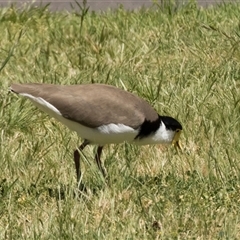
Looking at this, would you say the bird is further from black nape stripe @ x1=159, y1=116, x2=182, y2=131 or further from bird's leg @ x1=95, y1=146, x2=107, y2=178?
black nape stripe @ x1=159, y1=116, x2=182, y2=131

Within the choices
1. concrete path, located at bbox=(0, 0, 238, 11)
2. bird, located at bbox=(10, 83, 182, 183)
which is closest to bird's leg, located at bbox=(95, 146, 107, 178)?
bird, located at bbox=(10, 83, 182, 183)

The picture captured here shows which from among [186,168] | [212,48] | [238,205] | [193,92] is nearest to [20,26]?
[212,48]

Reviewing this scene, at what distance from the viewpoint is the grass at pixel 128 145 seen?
5.26 m

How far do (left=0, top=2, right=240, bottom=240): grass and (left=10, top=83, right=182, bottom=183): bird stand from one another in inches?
7.4

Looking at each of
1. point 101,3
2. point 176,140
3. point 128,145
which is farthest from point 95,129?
point 101,3

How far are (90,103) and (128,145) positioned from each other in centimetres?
79

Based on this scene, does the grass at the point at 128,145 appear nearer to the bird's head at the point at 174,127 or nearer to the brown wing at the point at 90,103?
the bird's head at the point at 174,127

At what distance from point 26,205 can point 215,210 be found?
1.14m

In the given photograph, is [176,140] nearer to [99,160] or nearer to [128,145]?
[128,145]

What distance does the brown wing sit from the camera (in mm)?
5941

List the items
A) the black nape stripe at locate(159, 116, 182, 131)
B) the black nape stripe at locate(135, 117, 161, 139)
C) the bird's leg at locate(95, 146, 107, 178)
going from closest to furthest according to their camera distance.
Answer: the bird's leg at locate(95, 146, 107, 178) < the black nape stripe at locate(135, 117, 161, 139) < the black nape stripe at locate(159, 116, 182, 131)

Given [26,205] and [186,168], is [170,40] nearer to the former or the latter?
[186,168]

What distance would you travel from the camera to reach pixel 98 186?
5.80 metres

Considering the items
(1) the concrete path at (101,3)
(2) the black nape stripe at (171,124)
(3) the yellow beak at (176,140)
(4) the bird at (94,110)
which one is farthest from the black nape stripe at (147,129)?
(1) the concrete path at (101,3)
